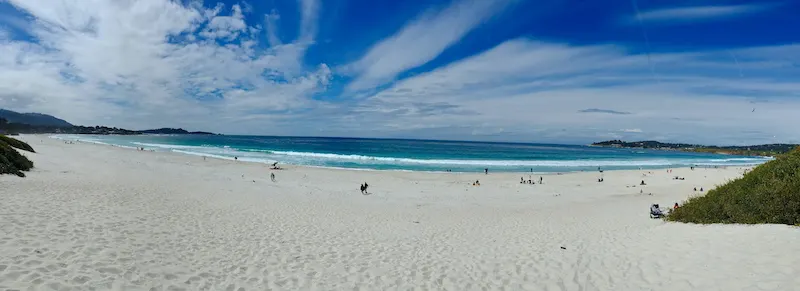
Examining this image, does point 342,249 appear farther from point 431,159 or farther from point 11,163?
point 431,159

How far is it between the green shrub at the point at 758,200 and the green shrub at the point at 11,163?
2537cm

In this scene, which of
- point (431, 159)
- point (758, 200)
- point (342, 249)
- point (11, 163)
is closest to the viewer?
point (342, 249)

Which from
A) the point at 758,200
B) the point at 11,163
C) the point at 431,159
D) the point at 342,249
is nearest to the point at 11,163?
the point at 11,163

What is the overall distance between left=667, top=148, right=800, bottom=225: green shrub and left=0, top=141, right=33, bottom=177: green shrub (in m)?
25.4

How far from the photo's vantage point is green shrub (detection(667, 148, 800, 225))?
883 cm

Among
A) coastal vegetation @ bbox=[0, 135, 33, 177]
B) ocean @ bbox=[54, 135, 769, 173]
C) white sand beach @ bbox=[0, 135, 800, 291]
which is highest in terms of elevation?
coastal vegetation @ bbox=[0, 135, 33, 177]

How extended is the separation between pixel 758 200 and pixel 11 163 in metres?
28.0

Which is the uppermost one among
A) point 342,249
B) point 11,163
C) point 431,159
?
point 11,163

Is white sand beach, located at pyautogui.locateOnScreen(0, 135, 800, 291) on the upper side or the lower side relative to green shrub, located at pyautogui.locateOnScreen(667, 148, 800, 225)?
lower

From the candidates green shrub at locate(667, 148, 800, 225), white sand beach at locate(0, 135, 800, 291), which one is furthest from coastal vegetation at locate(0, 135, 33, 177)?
green shrub at locate(667, 148, 800, 225)

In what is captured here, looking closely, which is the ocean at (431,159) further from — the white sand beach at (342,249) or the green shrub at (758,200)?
the green shrub at (758,200)

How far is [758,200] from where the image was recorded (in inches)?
378

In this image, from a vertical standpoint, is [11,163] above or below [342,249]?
above

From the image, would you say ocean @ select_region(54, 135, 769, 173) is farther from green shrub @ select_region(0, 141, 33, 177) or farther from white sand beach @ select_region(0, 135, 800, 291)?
white sand beach @ select_region(0, 135, 800, 291)
